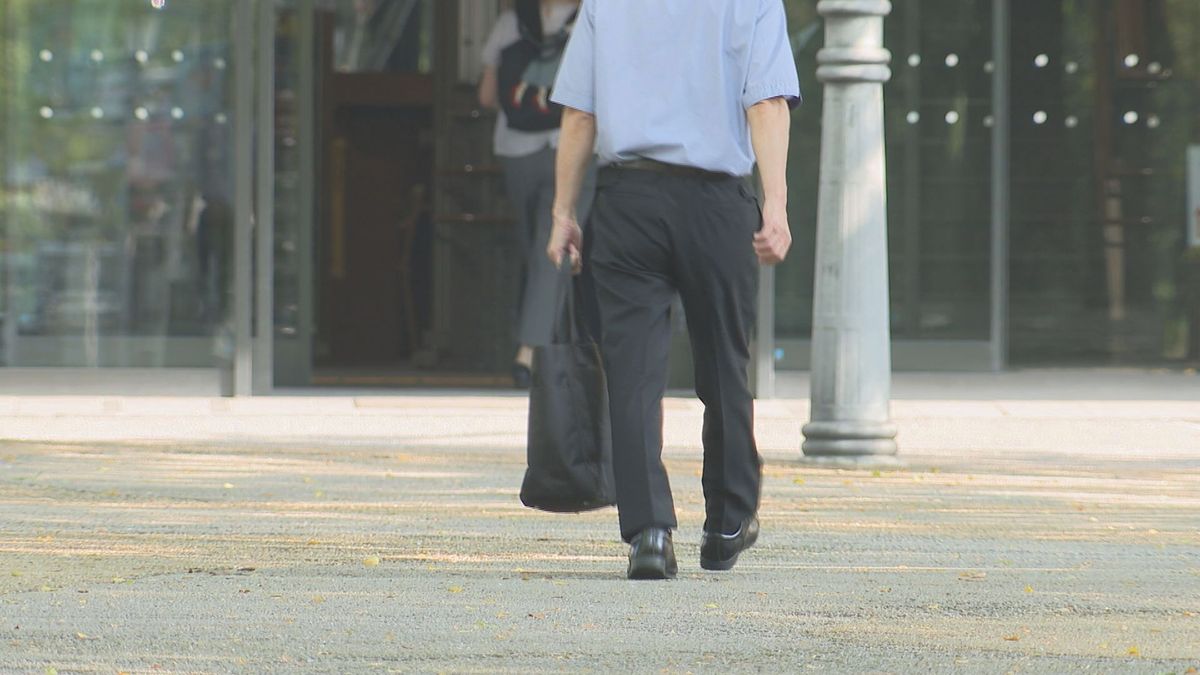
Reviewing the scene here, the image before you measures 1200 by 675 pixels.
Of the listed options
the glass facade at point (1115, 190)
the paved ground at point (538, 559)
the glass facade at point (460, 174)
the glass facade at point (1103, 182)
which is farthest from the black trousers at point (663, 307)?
the glass facade at point (1115, 190)

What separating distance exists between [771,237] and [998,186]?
7585 millimetres

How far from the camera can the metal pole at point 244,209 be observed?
11.9m

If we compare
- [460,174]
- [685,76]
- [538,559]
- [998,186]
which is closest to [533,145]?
[460,174]

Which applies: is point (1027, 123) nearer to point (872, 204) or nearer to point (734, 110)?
point (872, 204)

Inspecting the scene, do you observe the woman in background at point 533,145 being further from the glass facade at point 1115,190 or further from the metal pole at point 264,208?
the glass facade at point 1115,190

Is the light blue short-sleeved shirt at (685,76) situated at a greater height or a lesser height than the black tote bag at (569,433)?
greater

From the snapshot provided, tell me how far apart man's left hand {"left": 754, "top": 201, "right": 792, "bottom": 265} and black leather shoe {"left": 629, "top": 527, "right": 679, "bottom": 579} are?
29.4 inches

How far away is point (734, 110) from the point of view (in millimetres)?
5906

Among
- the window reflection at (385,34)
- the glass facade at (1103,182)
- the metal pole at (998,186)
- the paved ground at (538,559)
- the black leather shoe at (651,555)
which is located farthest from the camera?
the window reflection at (385,34)

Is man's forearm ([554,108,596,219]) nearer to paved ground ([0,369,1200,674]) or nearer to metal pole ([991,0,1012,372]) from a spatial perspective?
paved ground ([0,369,1200,674])

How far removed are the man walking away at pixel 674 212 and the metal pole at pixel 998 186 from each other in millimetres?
7278

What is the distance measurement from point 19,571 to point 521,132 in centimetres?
645

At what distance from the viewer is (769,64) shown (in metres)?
5.88

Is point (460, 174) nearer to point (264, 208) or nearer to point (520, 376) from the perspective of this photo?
point (520, 376)
